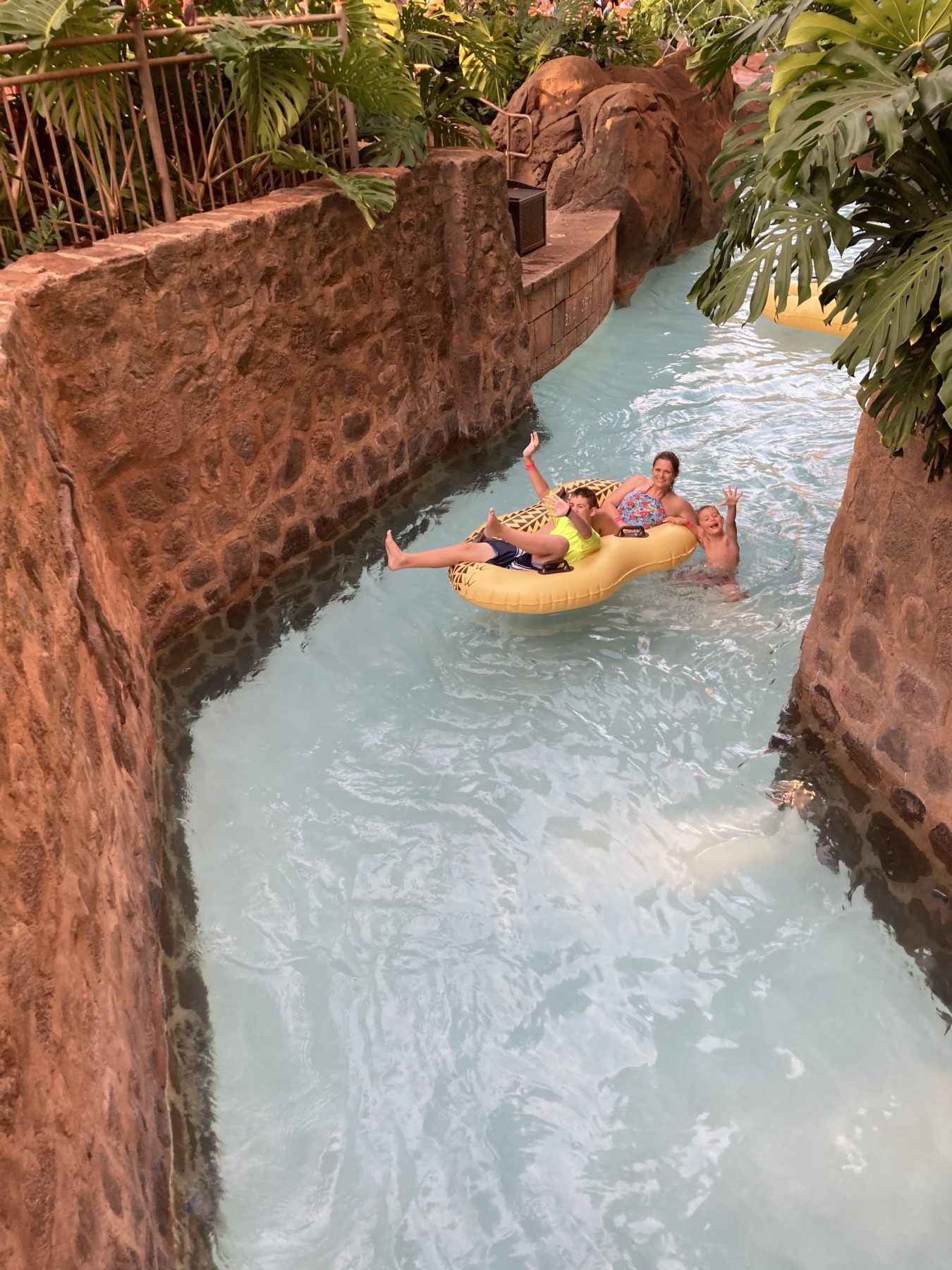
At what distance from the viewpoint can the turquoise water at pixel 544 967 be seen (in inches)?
105

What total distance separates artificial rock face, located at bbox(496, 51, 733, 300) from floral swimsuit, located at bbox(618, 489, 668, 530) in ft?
18.2

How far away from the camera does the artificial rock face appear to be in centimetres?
1013

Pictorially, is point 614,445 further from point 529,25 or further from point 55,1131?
point 529,25

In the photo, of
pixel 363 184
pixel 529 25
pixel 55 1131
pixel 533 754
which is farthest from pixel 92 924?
pixel 529 25

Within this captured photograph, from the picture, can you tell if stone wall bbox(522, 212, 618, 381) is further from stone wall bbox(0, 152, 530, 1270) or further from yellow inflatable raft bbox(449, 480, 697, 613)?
yellow inflatable raft bbox(449, 480, 697, 613)

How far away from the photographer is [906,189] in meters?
2.74

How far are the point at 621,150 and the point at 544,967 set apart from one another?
9119mm

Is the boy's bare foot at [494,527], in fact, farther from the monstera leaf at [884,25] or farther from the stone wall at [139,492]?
the monstera leaf at [884,25]

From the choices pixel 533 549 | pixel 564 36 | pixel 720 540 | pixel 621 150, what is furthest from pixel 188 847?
pixel 564 36

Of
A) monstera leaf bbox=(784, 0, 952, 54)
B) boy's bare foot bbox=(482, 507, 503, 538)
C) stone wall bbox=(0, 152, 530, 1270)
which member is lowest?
boy's bare foot bbox=(482, 507, 503, 538)

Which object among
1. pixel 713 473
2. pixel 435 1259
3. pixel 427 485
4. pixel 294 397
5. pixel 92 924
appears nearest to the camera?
pixel 92 924

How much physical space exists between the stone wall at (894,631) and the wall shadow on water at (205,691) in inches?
97.0

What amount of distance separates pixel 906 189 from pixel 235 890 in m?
3.08

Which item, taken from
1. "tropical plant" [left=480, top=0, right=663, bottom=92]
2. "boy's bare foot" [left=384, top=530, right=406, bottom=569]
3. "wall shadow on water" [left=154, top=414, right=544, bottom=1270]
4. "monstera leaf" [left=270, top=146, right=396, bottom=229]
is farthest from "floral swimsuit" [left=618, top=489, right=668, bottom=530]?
"tropical plant" [left=480, top=0, right=663, bottom=92]
